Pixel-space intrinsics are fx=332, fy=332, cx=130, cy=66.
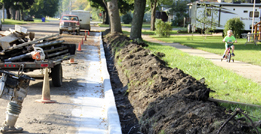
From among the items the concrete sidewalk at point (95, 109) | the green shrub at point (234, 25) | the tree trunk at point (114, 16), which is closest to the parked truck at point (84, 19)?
the tree trunk at point (114, 16)

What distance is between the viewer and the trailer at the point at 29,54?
8.07m

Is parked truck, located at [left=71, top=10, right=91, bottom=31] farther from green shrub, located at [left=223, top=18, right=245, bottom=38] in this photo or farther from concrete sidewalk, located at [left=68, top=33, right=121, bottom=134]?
concrete sidewalk, located at [left=68, top=33, right=121, bottom=134]

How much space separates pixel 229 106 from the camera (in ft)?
20.7

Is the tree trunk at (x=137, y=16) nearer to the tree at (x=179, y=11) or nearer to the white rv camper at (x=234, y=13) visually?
the white rv camper at (x=234, y=13)

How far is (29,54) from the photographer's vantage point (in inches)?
326

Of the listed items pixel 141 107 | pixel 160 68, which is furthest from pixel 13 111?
pixel 160 68

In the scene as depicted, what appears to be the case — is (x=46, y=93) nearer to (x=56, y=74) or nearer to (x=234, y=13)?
(x=56, y=74)

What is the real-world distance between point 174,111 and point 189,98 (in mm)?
746

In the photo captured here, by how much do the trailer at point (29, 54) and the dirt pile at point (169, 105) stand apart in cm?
185

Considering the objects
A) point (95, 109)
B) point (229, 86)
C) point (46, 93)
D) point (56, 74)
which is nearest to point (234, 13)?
point (229, 86)

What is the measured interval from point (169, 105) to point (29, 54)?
4.21 m

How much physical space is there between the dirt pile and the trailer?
1849 millimetres

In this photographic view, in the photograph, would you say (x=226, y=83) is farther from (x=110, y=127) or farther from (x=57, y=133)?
(x=57, y=133)

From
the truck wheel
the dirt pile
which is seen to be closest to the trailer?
the truck wheel
